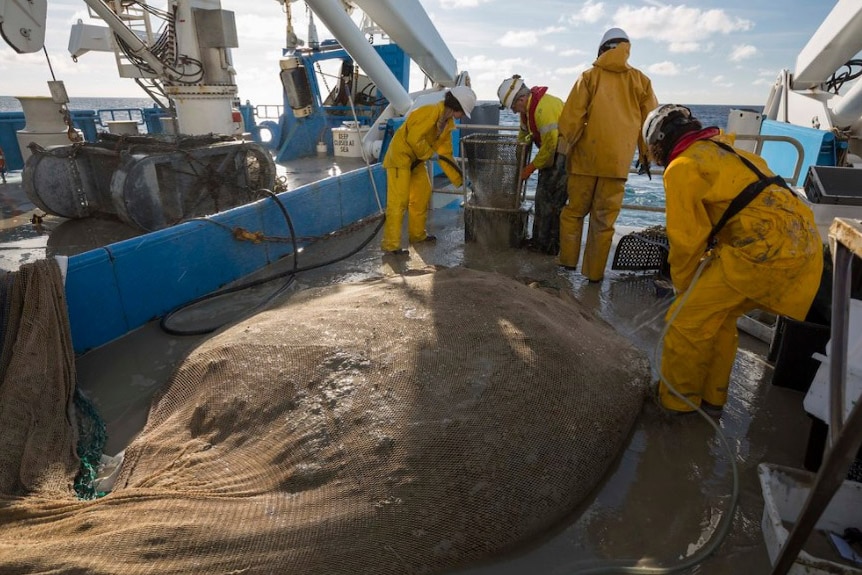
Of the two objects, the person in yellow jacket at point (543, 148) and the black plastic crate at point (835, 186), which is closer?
the black plastic crate at point (835, 186)

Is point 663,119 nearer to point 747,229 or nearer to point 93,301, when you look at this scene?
point 747,229

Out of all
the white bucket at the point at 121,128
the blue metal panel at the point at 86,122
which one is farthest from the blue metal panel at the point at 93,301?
the blue metal panel at the point at 86,122

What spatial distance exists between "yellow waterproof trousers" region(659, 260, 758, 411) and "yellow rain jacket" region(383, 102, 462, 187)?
119 inches

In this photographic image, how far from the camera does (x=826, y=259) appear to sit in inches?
116

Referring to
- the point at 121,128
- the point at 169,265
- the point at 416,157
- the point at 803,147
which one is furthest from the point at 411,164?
the point at 121,128

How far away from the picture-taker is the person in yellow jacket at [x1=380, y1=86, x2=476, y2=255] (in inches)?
190

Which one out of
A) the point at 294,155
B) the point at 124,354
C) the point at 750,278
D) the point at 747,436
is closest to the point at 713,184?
Answer: the point at 750,278

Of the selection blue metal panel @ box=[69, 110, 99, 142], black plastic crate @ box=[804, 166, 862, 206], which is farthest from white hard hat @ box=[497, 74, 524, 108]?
blue metal panel @ box=[69, 110, 99, 142]

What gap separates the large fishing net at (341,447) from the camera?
159 cm

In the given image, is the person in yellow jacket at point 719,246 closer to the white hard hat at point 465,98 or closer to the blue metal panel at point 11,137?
the white hard hat at point 465,98

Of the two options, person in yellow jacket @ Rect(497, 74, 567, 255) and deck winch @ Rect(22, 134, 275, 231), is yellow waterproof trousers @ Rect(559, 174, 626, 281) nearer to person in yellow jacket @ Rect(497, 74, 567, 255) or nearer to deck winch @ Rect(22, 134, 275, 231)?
person in yellow jacket @ Rect(497, 74, 567, 255)

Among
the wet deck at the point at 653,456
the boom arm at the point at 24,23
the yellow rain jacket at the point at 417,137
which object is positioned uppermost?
the boom arm at the point at 24,23

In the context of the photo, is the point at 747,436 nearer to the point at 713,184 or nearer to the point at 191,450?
the point at 713,184

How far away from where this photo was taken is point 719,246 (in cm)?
252
